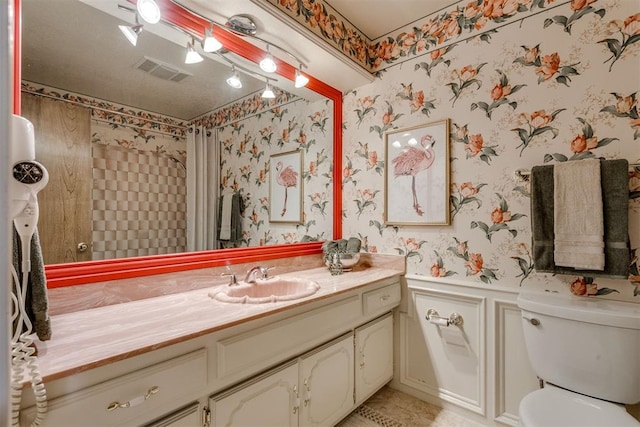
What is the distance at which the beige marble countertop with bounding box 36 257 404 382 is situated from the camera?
807 mm

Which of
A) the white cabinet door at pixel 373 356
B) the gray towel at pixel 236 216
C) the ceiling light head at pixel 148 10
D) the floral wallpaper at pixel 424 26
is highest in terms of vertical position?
the floral wallpaper at pixel 424 26

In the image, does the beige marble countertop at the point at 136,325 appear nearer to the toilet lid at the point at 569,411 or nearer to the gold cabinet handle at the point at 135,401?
the gold cabinet handle at the point at 135,401

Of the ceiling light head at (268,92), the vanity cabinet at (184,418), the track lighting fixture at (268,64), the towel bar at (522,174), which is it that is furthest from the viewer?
the ceiling light head at (268,92)

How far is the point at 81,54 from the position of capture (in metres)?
1.22

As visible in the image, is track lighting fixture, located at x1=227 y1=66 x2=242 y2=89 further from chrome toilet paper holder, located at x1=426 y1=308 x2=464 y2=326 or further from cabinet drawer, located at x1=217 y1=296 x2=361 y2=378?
chrome toilet paper holder, located at x1=426 y1=308 x2=464 y2=326

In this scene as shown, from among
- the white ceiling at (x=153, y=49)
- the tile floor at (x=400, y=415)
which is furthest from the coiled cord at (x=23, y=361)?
the tile floor at (x=400, y=415)

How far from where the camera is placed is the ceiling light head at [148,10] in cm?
120

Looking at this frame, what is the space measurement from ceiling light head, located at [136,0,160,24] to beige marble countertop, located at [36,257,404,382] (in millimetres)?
1111

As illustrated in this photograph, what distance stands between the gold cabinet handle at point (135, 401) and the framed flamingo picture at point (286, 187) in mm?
1209

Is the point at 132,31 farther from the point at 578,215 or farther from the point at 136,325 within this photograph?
the point at 578,215

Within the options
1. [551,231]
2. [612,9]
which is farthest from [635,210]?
[612,9]

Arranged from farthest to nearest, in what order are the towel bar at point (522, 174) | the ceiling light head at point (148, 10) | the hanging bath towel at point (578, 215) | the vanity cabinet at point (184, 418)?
the towel bar at point (522, 174)
the hanging bath towel at point (578, 215)
the ceiling light head at point (148, 10)
the vanity cabinet at point (184, 418)

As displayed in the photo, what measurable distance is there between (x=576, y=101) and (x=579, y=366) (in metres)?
1.20

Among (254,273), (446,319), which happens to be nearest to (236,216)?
(254,273)
